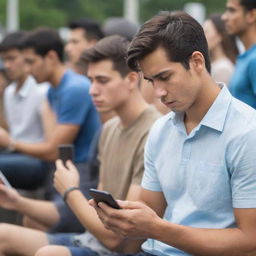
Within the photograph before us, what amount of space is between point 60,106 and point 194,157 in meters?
2.72


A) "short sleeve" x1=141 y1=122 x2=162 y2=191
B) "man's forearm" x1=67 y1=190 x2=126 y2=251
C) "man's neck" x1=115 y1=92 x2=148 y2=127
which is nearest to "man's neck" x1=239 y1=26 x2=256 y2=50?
"man's neck" x1=115 y1=92 x2=148 y2=127

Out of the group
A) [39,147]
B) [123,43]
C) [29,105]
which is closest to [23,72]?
[29,105]

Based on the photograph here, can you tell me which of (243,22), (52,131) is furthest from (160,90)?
(52,131)

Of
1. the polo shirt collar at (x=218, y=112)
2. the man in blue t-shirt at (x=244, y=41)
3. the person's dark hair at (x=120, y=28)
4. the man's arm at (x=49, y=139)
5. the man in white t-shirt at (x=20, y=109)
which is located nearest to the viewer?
the polo shirt collar at (x=218, y=112)

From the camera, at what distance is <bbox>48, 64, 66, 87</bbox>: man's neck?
5992 mm

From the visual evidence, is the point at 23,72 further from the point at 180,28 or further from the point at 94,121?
the point at 180,28

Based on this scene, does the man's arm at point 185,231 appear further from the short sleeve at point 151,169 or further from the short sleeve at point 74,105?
the short sleeve at point 74,105

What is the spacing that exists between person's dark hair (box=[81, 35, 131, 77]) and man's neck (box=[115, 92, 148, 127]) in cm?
23

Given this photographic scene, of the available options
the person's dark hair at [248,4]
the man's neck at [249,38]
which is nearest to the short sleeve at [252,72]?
the man's neck at [249,38]

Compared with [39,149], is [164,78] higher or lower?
higher

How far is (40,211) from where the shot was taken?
15.7 feet

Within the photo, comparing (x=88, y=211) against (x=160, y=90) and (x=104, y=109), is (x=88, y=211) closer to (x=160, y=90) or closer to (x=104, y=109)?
(x=104, y=109)

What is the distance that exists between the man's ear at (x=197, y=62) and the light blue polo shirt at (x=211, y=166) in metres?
0.14

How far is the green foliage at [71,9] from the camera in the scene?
32062 millimetres
